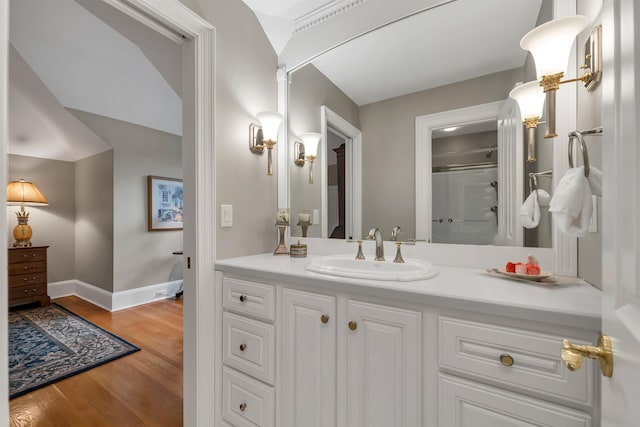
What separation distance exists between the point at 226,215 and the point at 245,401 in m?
0.92

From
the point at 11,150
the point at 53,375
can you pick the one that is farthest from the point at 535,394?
the point at 11,150

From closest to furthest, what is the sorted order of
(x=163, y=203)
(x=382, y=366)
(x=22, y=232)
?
1. (x=382, y=366)
2. (x=22, y=232)
3. (x=163, y=203)

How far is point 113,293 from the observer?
3445 millimetres

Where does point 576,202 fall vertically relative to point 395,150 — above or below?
below

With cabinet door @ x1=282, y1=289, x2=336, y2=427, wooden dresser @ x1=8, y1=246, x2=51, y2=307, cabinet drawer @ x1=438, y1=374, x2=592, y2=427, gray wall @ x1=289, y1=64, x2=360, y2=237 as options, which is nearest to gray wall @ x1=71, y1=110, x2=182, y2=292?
wooden dresser @ x1=8, y1=246, x2=51, y2=307

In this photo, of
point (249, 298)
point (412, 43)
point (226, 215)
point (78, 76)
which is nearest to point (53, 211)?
point (78, 76)

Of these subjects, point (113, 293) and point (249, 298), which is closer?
point (249, 298)

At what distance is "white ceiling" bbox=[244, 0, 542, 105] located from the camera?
124 cm

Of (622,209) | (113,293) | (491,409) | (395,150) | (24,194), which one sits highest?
(395,150)

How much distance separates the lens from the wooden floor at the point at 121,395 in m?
1.66

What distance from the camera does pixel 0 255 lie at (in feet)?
2.59

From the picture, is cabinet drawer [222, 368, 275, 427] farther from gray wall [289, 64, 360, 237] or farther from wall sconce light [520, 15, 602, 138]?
wall sconce light [520, 15, 602, 138]

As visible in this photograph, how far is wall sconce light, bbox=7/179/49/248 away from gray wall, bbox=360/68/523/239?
14.3 feet

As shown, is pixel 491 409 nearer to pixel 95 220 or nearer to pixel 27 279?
pixel 95 220
